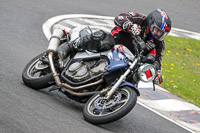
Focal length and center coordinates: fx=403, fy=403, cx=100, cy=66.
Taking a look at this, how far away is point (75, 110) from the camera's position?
6242 millimetres

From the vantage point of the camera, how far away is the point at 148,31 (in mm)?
6219

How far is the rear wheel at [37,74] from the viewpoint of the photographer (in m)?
6.55

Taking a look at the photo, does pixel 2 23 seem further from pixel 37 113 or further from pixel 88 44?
pixel 37 113

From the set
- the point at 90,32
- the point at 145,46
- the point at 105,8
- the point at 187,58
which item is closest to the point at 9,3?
the point at 105,8

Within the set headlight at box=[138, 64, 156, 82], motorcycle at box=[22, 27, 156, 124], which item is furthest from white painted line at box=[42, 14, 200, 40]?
headlight at box=[138, 64, 156, 82]

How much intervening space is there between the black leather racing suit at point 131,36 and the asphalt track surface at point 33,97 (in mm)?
1162

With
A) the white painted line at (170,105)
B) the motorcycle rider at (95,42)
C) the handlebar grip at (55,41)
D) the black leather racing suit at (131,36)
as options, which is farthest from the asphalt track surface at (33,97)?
the black leather racing suit at (131,36)

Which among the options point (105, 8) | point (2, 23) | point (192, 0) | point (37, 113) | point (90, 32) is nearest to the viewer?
point (37, 113)

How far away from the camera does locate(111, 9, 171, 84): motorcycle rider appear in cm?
602

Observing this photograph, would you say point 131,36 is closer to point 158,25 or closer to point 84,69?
point 158,25

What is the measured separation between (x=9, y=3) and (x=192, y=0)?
877cm

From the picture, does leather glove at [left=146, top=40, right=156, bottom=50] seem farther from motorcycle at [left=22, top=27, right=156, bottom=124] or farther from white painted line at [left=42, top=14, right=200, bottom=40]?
white painted line at [left=42, top=14, right=200, bottom=40]

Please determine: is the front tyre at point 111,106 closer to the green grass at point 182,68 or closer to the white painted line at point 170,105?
the white painted line at point 170,105

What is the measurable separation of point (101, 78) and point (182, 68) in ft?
17.7
